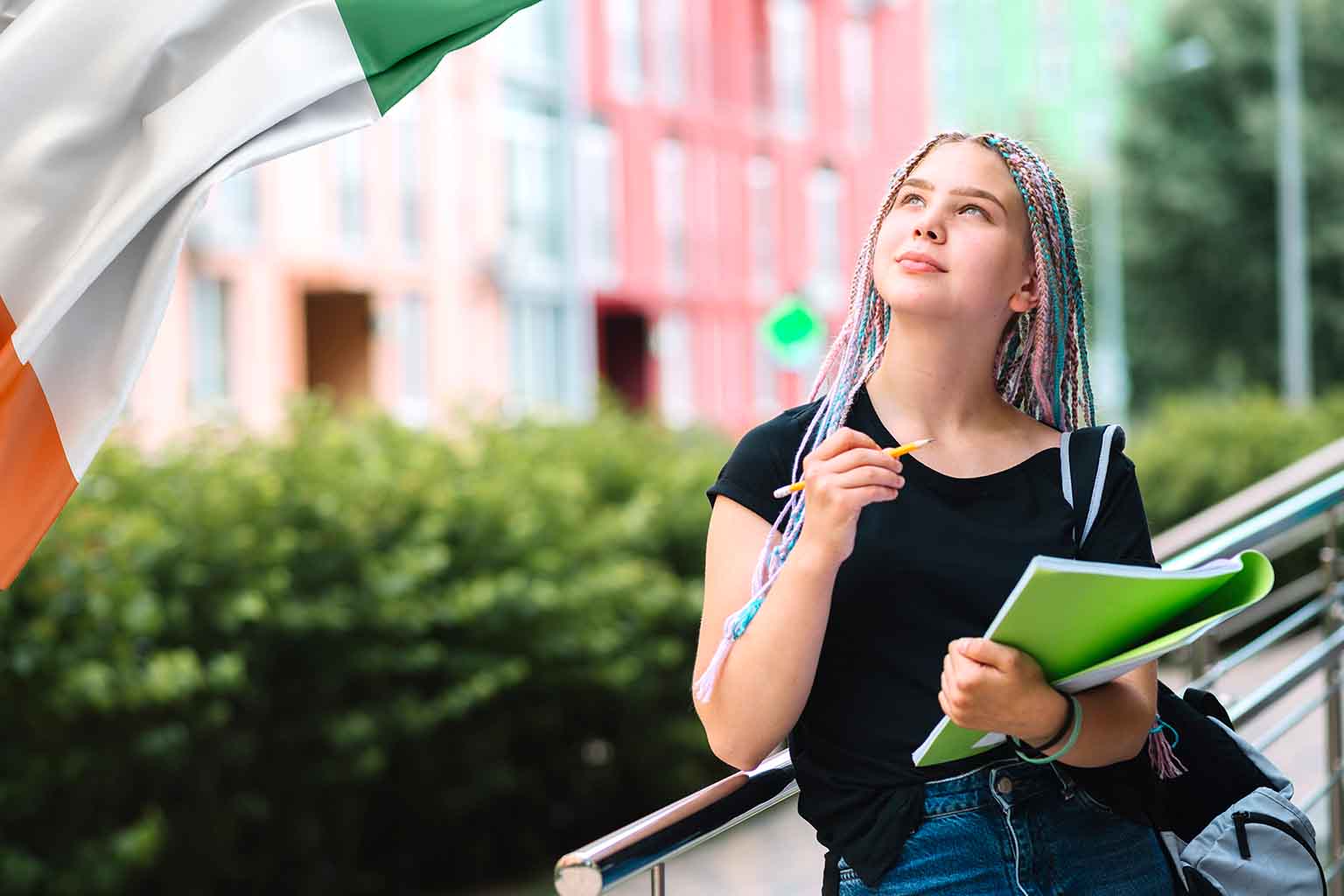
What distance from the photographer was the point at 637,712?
8344mm

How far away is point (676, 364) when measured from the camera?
31.2 metres

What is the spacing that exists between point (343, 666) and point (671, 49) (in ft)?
82.2

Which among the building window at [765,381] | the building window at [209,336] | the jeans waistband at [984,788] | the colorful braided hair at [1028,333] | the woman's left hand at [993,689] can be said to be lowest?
the building window at [765,381]

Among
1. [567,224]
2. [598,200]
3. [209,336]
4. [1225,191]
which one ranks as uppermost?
→ [598,200]

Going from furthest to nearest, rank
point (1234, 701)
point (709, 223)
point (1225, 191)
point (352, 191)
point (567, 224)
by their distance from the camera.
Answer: point (709, 223)
point (1225, 191)
point (567, 224)
point (352, 191)
point (1234, 701)

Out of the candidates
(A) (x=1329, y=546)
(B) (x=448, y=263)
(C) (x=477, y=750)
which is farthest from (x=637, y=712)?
(B) (x=448, y=263)

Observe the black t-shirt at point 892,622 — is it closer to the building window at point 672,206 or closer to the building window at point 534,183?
the building window at point 534,183

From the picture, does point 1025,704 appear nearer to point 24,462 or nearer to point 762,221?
point 24,462

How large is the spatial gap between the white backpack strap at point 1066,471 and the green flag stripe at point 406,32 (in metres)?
0.92

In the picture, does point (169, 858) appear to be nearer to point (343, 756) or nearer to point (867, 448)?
point (343, 756)

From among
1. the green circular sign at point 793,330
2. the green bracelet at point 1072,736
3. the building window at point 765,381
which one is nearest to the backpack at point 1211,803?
the green bracelet at point 1072,736

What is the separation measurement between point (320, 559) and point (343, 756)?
808 millimetres

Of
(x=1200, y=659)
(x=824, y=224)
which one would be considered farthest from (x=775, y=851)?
(x=824, y=224)

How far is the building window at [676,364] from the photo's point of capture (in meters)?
30.8
